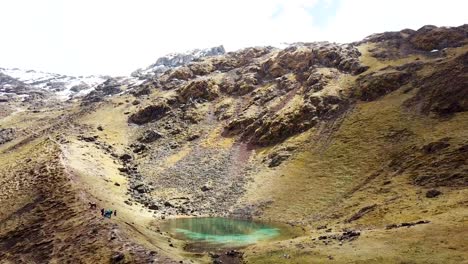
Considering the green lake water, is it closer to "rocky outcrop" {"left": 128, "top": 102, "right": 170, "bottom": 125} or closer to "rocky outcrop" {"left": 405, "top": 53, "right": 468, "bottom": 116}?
"rocky outcrop" {"left": 405, "top": 53, "right": 468, "bottom": 116}

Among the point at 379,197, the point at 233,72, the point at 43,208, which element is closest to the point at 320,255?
the point at 379,197

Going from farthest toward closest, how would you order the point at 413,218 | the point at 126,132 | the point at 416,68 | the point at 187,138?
1. the point at 126,132
2. the point at 187,138
3. the point at 416,68
4. the point at 413,218

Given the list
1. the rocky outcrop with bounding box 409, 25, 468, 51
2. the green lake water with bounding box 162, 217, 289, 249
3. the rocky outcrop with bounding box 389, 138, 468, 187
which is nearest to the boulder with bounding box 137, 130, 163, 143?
the green lake water with bounding box 162, 217, 289, 249

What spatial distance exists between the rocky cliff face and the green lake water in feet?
13.2

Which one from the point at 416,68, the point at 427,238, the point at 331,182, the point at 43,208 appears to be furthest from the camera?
the point at 416,68

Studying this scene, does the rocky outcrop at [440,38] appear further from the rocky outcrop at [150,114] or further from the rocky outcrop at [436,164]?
the rocky outcrop at [150,114]

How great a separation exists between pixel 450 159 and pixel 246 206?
38.9 m

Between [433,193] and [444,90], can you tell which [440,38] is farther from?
[433,193]

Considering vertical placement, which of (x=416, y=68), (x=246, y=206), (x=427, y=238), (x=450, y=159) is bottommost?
(x=246, y=206)

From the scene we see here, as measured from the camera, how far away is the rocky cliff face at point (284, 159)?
5881 centimetres

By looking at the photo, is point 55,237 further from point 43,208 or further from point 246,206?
point 246,206

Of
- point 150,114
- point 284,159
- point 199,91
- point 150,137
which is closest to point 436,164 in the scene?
point 284,159

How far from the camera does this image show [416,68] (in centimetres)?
12025

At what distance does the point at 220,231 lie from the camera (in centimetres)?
7725
